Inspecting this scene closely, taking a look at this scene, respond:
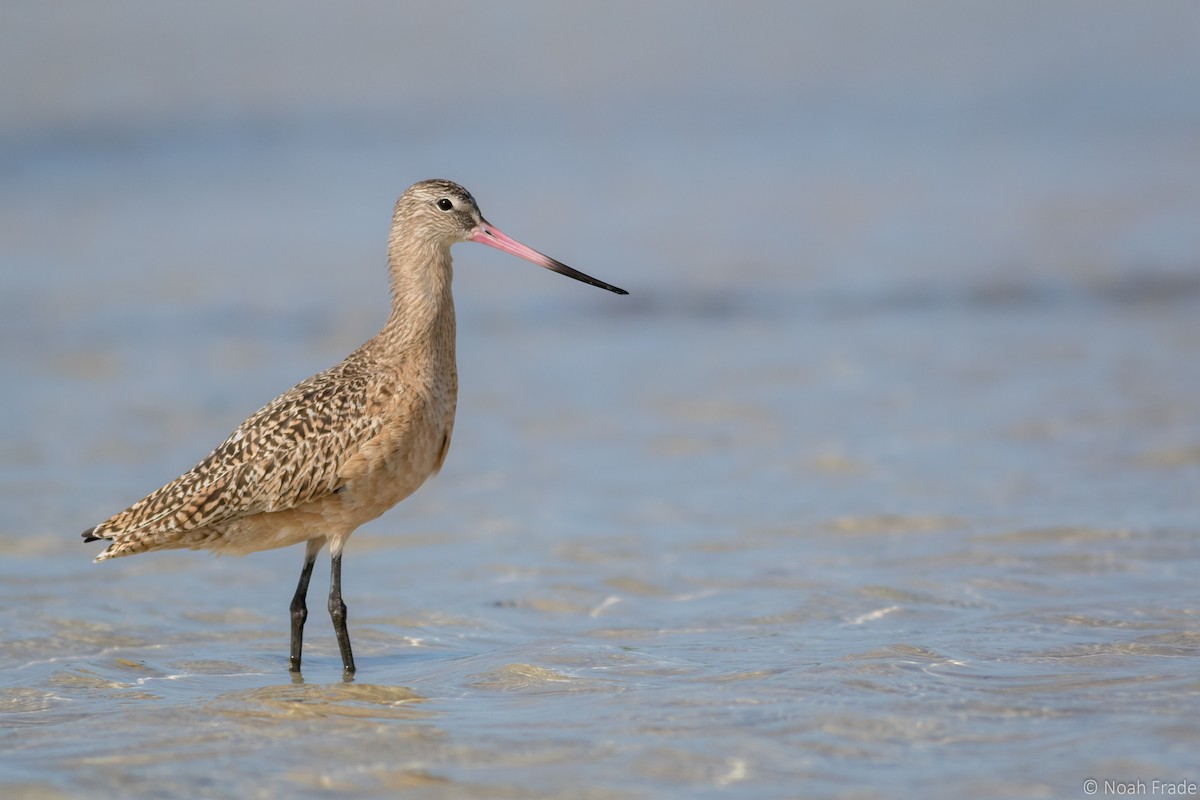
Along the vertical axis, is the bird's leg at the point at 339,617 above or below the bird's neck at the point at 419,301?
below

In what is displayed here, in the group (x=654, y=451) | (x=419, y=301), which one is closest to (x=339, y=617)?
(x=419, y=301)

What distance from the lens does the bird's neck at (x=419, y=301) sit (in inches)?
223

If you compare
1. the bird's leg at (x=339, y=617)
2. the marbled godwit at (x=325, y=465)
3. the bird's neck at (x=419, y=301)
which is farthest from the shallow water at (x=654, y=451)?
the bird's neck at (x=419, y=301)

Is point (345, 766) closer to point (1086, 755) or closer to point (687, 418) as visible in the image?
point (1086, 755)

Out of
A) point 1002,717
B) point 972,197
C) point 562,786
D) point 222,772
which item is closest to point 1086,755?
point 1002,717

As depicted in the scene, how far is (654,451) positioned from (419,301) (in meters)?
2.86

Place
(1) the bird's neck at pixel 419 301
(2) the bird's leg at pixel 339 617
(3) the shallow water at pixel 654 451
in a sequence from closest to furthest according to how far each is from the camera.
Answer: (3) the shallow water at pixel 654 451 → (2) the bird's leg at pixel 339 617 → (1) the bird's neck at pixel 419 301

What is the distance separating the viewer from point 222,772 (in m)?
4.20

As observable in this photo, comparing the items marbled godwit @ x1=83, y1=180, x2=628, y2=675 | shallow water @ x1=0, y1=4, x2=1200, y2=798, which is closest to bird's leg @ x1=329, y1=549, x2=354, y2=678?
marbled godwit @ x1=83, y1=180, x2=628, y2=675

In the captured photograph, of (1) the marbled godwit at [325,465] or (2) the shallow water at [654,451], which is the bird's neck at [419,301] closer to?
(1) the marbled godwit at [325,465]

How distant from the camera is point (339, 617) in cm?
540

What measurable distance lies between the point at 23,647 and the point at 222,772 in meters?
1.72

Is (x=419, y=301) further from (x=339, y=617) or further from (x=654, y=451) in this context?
(x=654, y=451)

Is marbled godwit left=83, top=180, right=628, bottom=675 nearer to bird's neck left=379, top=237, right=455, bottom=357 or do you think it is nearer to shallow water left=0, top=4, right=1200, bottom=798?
bird's neck left=379, top=237, right=455, bottom=357
